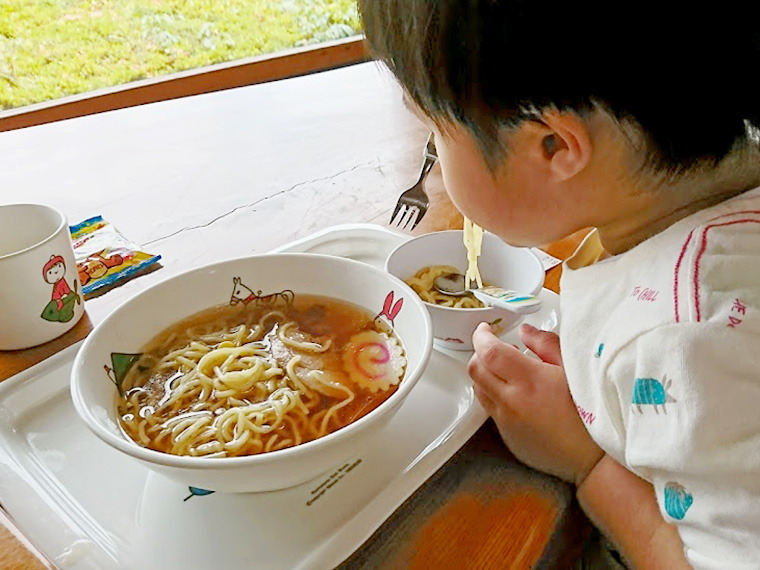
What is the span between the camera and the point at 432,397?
31.8 inches

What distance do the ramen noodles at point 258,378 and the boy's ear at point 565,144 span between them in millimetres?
262

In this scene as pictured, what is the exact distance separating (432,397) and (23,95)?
9.35 ft

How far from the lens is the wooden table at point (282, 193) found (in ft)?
2.18

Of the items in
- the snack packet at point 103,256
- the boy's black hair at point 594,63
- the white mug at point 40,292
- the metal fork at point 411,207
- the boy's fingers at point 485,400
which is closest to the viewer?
the boy's black hair at point 594,63

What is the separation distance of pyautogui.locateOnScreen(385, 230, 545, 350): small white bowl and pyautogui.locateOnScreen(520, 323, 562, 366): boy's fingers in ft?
0.08

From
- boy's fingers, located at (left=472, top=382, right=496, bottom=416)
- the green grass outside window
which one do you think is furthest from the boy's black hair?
the green grass outside window

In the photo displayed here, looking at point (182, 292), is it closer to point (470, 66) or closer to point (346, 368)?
point (346, 368)

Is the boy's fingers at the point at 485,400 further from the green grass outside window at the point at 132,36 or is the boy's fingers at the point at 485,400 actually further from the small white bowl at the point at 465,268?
the green grass outside window at the point at 132,36

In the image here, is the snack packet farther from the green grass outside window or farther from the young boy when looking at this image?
the green grass outside window

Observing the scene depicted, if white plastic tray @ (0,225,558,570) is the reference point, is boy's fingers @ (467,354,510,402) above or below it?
above

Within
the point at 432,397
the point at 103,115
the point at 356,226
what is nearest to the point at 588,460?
the point at 432,397

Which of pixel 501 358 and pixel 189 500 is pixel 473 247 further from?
pixel 189 500

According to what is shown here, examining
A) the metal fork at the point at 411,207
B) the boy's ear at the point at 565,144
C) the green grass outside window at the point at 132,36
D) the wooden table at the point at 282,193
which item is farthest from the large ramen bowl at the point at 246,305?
the green grass outside window at the point at 132,36

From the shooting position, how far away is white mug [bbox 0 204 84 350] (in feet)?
2.87
